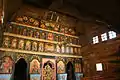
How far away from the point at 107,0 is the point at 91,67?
10.1 metres

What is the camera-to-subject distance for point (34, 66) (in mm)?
9516

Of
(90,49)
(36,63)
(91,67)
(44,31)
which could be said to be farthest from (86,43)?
(36,63)

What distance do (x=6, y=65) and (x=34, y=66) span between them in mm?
1917

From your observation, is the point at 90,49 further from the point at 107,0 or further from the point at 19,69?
the point at 107,0

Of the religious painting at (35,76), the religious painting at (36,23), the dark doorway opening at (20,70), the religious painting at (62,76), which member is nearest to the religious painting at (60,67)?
the religious painting at (62,76)

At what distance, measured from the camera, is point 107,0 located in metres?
1.17

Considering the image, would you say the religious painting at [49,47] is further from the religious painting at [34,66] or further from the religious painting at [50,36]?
the religious painting at [34,66]

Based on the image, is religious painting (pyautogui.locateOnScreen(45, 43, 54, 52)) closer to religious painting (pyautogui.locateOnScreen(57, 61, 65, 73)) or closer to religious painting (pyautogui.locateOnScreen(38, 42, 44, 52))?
religious painting (pyautogui.locateOnScreen(38, 42, 44, 52))

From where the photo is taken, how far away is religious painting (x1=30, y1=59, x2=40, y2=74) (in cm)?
937

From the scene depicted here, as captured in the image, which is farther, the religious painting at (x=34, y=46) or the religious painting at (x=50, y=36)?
the religious painting at (x=50, y=36)

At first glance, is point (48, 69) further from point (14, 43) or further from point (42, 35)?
point (14, 43)

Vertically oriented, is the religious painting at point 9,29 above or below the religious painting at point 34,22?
below

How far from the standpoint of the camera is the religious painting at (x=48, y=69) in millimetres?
9880

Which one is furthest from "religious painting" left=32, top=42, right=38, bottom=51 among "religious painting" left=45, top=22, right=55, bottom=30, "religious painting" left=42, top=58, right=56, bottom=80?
"religious painting" left=45, top=22, right=55, bottom=30
